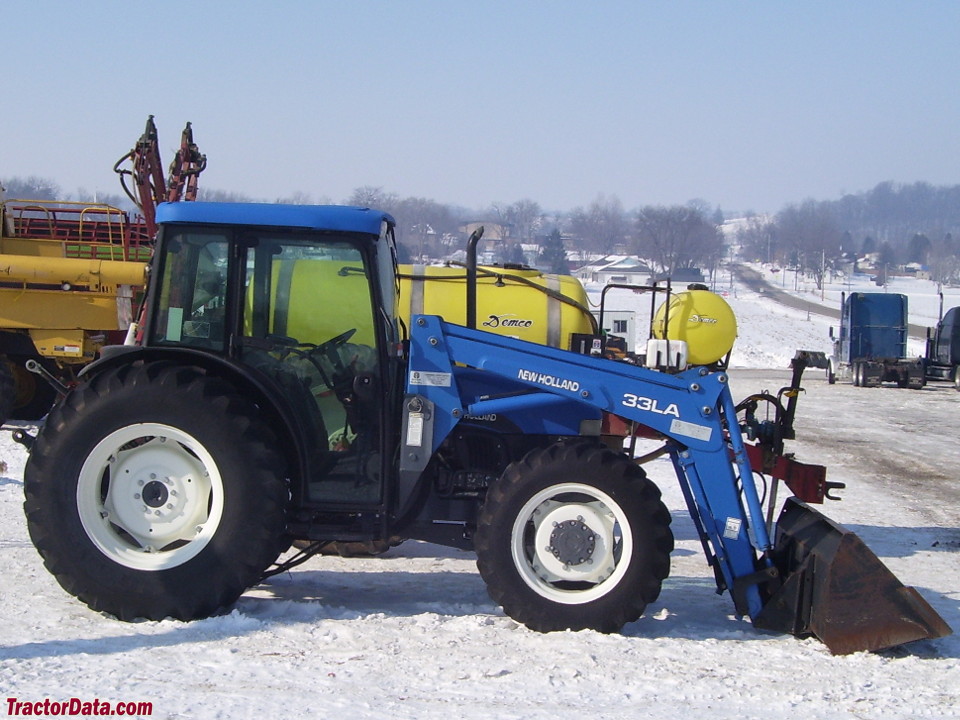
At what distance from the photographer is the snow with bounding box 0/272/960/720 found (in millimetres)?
4484

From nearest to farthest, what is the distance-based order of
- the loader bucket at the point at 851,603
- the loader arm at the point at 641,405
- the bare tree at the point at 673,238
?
the loader bucket at the point at 851,603 < the loader arm at the point at 641,405 < the bare tree at the point at 673,238

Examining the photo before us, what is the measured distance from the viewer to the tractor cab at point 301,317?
5777mm

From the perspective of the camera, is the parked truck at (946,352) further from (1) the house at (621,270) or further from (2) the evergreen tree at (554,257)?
(1) the house at (621,270)

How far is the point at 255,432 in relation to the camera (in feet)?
18.2

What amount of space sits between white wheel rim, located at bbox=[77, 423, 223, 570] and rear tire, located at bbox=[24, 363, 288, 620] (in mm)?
12

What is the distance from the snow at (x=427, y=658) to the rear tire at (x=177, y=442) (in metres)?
0.19

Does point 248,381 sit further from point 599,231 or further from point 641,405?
point 599,231

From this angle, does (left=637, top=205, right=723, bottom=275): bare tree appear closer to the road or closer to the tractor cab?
the road

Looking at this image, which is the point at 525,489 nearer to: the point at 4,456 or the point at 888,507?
the point at 888,507

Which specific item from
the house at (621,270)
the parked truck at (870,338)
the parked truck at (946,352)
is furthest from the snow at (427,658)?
the house at (621,270)

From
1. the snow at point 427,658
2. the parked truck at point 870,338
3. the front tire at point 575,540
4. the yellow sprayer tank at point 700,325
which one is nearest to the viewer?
the snow at point 427,658

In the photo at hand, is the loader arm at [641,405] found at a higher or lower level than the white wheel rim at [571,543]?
higher

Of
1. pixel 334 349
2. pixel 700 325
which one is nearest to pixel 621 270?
pixel 700 325

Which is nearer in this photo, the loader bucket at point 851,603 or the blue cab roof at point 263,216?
the loader bucket at point 851,603
